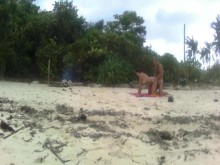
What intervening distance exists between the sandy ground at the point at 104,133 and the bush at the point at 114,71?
5.59 m

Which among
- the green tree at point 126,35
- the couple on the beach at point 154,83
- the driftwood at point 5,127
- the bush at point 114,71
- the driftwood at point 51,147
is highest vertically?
the green tree at point 126,35

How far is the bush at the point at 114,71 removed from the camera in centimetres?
1698

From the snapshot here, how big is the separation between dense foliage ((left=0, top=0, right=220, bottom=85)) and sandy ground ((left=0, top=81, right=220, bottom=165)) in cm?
649

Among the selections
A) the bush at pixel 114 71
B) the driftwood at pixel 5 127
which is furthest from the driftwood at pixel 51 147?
the bush at pixel 114 71

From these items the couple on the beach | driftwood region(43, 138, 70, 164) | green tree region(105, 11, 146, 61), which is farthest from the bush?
driftwood region(43, 138, 70, 164)

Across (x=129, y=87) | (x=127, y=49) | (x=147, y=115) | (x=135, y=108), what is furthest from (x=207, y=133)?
(x=127, y=49)

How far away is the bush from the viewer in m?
17.0

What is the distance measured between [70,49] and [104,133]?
10.3m

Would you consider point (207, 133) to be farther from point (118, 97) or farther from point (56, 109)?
point (118, 97)

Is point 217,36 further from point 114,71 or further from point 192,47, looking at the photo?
point 114,71

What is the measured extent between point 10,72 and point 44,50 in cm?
161

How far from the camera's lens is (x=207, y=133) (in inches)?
338

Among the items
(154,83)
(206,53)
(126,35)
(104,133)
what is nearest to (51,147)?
(104,133)

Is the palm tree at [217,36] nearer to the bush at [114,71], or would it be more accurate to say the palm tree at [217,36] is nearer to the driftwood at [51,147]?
the bush at [114,71]
